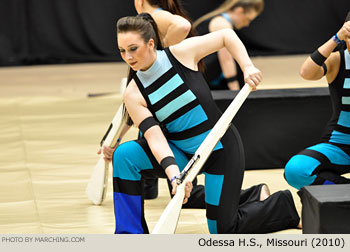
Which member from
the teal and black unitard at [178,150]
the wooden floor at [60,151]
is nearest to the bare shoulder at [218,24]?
the wooden floor at [60,151]

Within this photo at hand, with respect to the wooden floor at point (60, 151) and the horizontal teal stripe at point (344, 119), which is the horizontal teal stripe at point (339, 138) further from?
the wooden floor at point (60, 151)

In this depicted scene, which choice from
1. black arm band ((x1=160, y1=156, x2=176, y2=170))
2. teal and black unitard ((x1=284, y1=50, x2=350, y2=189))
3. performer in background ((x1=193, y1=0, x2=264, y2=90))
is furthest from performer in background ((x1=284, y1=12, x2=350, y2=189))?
performer in background ((x1=193, y1=0, x2=264, y2=90))

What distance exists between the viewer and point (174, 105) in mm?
2545

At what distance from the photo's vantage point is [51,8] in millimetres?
7914

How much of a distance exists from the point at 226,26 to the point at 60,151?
1.41 m

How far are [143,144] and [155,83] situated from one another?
0.77 feet

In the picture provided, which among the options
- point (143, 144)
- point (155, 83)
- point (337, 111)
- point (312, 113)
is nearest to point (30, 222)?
point (143, 144)

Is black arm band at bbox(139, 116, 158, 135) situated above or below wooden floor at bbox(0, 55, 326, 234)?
above

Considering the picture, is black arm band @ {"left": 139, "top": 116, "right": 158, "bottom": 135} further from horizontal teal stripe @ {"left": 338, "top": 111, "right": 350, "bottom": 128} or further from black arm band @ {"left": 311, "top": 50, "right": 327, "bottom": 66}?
horizontal teal stripe @ {"left": 338, "top": 111, "right": 350, "bottom": 128}

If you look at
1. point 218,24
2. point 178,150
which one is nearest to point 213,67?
point 218,24

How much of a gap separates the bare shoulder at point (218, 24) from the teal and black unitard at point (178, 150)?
2.13 m

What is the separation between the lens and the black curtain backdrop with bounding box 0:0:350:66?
26.0 feet

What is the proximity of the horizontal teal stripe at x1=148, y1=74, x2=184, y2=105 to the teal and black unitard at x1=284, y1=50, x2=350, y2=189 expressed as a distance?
2.15 ft

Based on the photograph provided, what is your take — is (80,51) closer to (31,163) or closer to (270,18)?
(270,18)
